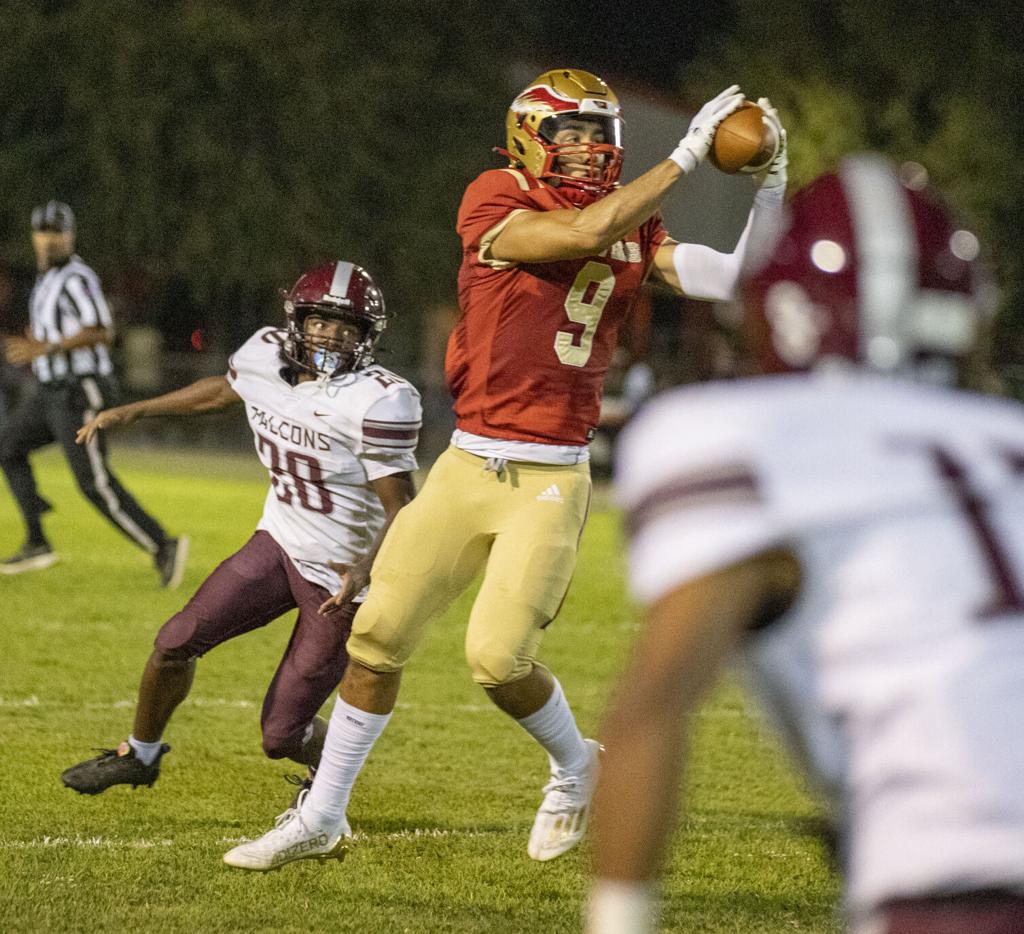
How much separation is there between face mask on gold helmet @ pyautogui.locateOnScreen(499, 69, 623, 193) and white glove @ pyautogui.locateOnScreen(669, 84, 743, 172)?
1.08ft

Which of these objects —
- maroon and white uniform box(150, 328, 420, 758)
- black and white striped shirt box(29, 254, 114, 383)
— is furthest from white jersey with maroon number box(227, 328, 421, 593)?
black and white striped shirt box(29, 254, 114, 383)

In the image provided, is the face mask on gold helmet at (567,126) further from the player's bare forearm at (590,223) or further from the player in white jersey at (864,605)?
the player in white jersey at (864,605)

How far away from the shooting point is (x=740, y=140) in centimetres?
421

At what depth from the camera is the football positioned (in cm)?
420

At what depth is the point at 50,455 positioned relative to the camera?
2053 cm

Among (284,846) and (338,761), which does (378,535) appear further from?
(284,846)

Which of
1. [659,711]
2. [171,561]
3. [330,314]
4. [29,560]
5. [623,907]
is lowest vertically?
[29,560]

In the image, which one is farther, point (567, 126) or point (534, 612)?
point (567, 126)

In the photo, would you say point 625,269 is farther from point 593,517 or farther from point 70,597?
point 593,517

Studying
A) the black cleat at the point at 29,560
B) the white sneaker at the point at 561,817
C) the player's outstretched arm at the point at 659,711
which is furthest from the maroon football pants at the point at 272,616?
the black cleat at the point at 29,560

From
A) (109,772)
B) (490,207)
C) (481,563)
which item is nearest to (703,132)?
(490,207)

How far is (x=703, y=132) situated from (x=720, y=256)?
17.7 inches

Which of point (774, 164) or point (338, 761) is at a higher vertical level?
point (774, 164)

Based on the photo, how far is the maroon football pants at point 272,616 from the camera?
4.77 meters
